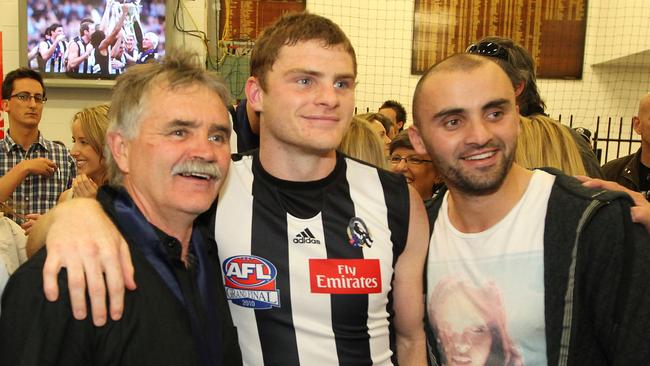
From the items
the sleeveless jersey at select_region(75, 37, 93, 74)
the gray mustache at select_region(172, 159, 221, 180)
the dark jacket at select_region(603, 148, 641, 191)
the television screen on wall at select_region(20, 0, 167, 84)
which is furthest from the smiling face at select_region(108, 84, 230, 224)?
the sleeveless jersey at select_region(75, 37, 93, 74)

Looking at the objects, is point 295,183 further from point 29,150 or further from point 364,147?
point 29,150

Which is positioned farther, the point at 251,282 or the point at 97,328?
the point at 251,282

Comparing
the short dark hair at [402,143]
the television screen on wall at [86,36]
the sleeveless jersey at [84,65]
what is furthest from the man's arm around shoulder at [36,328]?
the sleeveless jersey at [84,65]

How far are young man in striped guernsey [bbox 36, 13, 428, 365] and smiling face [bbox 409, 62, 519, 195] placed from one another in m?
0.21

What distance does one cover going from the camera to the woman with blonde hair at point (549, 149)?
89.2 inches

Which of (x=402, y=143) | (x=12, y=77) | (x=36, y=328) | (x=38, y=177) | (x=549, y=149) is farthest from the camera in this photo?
(x=12, y=77)

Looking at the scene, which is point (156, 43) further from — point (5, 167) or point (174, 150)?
point (174, 150)

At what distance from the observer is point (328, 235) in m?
1.87

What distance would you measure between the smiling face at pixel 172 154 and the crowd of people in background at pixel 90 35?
5.24 meters

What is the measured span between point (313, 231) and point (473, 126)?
1.96 feet

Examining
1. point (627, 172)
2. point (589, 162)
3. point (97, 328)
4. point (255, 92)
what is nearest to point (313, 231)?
point (255, 92)

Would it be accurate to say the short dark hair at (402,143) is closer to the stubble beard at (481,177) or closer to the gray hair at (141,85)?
the stubble beard at (481,177)

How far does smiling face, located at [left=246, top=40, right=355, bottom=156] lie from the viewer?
1.84 meters

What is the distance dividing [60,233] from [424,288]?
1.15m
